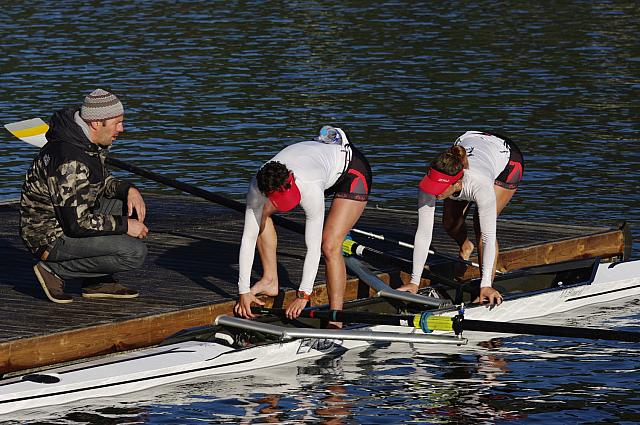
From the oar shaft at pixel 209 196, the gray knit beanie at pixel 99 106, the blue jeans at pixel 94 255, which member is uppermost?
the gray knit beanie at pixel 99 106

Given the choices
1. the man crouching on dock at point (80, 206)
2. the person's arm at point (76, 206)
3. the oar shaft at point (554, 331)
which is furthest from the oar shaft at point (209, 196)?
the oar shaft at point (554, 331)

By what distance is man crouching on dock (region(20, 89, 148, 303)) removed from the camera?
13312 millimetres

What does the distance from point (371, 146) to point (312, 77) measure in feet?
28.6

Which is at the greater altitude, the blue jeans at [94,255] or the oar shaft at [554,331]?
the blue jeans at [94,255]

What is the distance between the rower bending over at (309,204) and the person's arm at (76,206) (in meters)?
1.27

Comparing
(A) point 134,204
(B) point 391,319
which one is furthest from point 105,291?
(B) point 391,319

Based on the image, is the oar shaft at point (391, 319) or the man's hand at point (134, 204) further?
the man's hand at point (134, 204)

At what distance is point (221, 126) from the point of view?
29.0m

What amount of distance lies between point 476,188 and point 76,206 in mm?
3835

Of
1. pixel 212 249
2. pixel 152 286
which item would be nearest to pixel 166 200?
pixel 212 249

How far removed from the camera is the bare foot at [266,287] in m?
14.1

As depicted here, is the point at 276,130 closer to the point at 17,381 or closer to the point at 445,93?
the point at 445,93

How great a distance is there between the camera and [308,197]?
1294 cm

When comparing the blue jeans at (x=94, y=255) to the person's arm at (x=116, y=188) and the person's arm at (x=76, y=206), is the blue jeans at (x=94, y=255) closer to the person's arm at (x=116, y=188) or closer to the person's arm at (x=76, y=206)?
the person's arm at (x=76, y=206)
